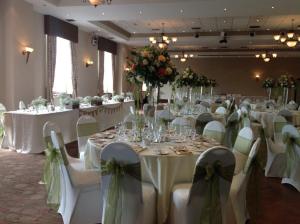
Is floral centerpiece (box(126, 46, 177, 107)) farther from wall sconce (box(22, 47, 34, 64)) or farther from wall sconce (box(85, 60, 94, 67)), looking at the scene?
wall sconce (box(85, 60, 94, 67))

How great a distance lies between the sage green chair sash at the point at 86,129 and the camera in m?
4.73

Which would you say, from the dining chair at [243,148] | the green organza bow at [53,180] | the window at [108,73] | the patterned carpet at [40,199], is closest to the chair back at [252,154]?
the patterned carpet at [40,199]

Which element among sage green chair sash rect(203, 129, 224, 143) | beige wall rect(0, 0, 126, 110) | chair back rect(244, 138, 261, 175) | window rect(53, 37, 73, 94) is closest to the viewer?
chair back rect(244, 138, 261, 175)

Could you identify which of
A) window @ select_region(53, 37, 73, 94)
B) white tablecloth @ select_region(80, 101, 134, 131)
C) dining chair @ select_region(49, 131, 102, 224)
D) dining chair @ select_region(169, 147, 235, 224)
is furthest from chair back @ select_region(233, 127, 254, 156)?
window @ select_region(53, 37, 73, 94)

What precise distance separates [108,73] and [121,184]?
1511 cm

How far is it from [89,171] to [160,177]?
0.86 meters

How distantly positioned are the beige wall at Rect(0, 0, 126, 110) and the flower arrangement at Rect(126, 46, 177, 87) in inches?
244

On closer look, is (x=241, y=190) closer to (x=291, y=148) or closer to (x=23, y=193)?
(x=291, y=148)

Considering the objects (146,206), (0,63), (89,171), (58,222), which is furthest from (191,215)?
(0,63)

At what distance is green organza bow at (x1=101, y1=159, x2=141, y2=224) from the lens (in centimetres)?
280

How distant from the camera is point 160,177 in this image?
3141 millimetres

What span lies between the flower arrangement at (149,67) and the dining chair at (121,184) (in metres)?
1.30

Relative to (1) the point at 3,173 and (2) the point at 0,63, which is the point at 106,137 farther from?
(2) the point at 0,63

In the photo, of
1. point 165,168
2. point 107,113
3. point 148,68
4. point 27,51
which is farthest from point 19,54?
point 165,168
